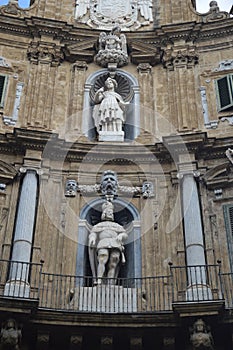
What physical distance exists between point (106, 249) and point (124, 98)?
16.3ft

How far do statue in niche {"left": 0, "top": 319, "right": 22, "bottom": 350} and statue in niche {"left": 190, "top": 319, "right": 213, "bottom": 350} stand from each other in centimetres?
278

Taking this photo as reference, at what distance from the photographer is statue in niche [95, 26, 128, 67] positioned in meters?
15.2

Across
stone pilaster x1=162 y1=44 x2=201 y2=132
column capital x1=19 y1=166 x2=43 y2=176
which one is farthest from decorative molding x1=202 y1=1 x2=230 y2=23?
column capital x1=19 y1=166 x2=43 y2=176

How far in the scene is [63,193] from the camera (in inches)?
500

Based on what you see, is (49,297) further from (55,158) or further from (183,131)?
(183,131)

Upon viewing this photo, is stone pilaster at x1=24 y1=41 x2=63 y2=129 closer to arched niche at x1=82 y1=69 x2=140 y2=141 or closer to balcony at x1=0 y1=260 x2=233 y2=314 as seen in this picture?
arched niche at x1=82 y1=69 x2=140 y2=141

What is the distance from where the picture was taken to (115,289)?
10953 mm

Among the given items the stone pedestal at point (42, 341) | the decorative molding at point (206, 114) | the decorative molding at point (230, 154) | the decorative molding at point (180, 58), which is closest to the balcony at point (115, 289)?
the stone pedestal at point (42, 341)

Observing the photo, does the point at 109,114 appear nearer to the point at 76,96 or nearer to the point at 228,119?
the point at 76,96

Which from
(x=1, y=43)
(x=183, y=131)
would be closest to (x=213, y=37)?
(x=183, y=131)

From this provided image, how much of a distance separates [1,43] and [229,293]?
8.56m

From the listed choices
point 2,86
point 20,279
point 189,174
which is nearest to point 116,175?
point 189,174

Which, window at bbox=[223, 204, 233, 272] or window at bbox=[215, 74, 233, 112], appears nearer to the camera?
window at bbox=[223, 204, 233, 272]

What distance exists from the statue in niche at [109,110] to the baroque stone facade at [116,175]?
3cm
